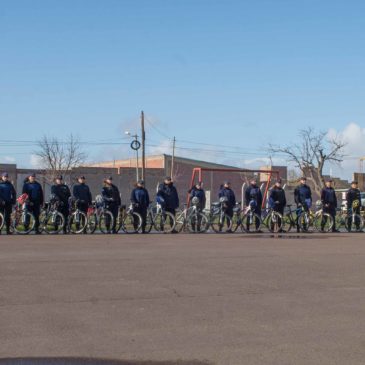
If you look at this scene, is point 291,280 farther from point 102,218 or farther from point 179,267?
point 102,218

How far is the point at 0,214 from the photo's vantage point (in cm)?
2011

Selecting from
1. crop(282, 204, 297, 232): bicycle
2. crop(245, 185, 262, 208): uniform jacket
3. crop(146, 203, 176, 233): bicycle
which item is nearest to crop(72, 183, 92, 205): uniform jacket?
crop(146, 203, 176, 233): bicycle

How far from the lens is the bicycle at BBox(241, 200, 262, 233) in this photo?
22875 mm

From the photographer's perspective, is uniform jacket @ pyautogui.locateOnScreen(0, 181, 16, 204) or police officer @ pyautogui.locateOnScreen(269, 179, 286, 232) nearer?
uniform jacket @ pyautogui.locateOnScreen(0, 181, 16, 204)

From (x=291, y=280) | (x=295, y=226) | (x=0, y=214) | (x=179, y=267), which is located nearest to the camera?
(x=291, y=280)

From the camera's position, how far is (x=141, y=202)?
22.0 metres

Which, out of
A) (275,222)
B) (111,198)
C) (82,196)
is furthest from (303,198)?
(82,196)

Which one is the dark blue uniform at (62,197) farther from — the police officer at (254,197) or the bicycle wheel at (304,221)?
the bicycle wheel at (304,221)

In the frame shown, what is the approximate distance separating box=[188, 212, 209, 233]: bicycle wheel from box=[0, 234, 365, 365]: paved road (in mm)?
7160

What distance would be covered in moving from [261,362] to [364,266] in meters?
7.22

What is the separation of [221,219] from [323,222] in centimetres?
361

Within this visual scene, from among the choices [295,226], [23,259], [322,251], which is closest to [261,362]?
[23,259]

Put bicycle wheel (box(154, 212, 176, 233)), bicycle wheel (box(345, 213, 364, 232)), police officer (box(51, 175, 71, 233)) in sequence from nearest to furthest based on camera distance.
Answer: police officer (box(51, 175, 71, 233)) → bicycle wheel (box(154, 212, 176, 233)) → bicycle wheel (box(345, 213, 364, 232))

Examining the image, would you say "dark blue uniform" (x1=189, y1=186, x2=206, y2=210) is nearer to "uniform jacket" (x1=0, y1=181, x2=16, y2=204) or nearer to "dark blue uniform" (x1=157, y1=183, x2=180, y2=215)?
"dark blue uniform" (x1=157, y1=183, x2=180, y2=215)
